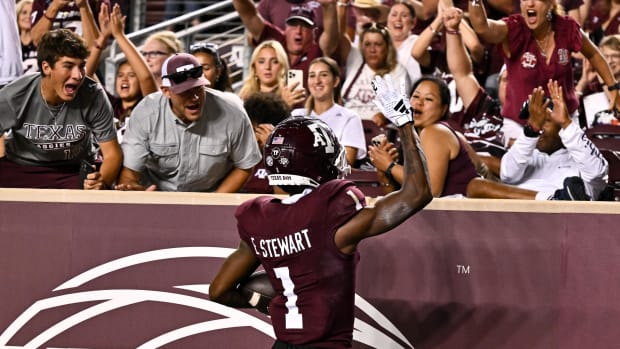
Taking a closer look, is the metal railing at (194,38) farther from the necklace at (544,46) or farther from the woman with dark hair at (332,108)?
the necklace at (544,46)

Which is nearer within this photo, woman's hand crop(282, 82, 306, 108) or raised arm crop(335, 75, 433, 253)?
raised arm crop(335, 75, 433, 253)

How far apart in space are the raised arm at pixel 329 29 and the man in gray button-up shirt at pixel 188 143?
2.51 m

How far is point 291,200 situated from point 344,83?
487cm

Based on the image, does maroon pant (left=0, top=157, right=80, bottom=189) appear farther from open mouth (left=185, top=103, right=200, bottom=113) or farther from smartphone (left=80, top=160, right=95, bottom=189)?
open mouth (left=185, top=103, right=200, bottom=113)

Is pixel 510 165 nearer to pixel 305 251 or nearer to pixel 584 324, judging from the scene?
pixel 584 324

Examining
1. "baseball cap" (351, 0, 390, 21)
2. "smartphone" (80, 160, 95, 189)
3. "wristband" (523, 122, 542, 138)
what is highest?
"baseball cap" (351, 0, 390, 21)

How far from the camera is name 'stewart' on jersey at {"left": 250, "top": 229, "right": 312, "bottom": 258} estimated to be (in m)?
4.02

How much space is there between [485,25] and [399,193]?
4163 mm

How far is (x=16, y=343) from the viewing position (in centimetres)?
588

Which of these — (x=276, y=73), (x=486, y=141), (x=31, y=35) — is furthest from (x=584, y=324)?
(x=31, y=35)

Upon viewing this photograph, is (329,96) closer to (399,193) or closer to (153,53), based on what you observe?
(153,53)

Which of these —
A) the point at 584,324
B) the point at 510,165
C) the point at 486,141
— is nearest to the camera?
the point at 584,324

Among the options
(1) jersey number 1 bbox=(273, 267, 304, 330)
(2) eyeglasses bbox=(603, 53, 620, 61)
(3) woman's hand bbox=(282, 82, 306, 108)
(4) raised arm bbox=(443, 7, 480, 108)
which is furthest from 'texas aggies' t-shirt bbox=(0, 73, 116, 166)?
(2) eyeglasses bbox=(603, 53, 620, 61)

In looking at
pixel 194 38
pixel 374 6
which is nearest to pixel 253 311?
pixel 374 6
